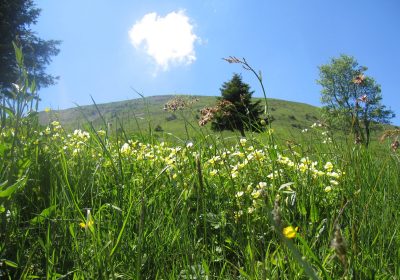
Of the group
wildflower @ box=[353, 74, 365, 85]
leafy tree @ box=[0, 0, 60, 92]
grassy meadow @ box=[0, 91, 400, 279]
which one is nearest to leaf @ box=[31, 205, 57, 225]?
grassy meadow @ box=[0, 91, 400, 279]

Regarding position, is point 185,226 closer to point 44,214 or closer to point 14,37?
point 44,214

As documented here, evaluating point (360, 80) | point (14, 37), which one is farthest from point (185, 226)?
point (14, 37)

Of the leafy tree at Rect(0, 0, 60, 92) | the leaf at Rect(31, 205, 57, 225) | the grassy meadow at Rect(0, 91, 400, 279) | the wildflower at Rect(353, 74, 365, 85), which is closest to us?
the grassy meadow at Rect(0, 91, 400, 279)

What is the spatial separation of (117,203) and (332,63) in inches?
3084

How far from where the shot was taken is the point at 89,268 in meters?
1.73

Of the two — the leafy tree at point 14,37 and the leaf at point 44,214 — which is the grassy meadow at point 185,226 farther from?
the leafy tree at point 14,37

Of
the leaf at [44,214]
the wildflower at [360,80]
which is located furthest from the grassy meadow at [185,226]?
the wildflower at [360,80]

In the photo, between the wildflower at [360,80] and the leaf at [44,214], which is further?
the leaf at [44,214]

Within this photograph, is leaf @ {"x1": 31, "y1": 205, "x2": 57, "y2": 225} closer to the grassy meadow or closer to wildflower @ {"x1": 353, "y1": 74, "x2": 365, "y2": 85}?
the grassy meadow

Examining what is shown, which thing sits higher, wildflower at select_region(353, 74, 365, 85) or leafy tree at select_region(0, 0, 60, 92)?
leafy tree at select_region(0, 0, 60, 92)

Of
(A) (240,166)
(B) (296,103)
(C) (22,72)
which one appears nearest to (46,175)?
(C) (22,72)

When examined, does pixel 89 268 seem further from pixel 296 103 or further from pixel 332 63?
pixel 296 103

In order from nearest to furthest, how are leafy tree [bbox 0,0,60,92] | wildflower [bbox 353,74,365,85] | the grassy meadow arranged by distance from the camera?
the grassy meadow → wildflower [bbox 353,74,365,85] → leafy tree [bbox 0,0,60,92]

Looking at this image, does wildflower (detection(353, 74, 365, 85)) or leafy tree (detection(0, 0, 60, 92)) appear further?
leafy tree (detection(0, 0, 60, 92))
